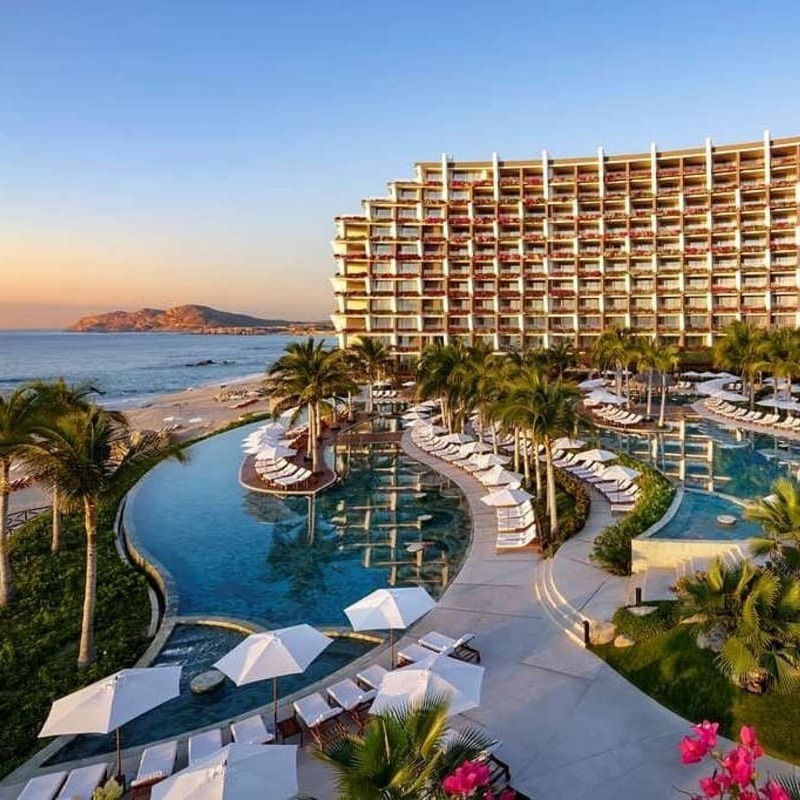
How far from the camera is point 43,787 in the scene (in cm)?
970

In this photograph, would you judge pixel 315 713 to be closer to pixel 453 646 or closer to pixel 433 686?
pixel 433 686

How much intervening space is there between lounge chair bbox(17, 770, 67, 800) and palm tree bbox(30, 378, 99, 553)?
9.05 metres

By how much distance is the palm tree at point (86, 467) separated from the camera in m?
13.4

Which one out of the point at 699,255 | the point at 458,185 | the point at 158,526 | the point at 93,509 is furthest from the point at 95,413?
the point at 699,255

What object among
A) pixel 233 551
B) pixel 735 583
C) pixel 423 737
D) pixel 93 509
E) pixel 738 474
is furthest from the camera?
pixel 738 474

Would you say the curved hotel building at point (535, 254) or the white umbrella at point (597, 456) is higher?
the curved hotel building at point (535, 254)

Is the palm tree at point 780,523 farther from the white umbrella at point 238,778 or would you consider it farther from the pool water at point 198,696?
the white umbrella at point 238,778

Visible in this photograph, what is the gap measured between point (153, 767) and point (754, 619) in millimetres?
10476

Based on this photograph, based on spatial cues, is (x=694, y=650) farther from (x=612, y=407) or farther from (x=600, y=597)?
(x=612, y=407)

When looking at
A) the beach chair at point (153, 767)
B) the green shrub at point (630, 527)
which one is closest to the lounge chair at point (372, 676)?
the beach chair at point (153, 767)

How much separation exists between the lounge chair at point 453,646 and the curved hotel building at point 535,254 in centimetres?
6326

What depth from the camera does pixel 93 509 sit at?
544 inches

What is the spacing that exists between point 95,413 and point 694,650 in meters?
14.2

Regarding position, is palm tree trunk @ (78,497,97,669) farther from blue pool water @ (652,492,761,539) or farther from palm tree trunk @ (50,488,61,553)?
blue pool water @ (652,492,761,539)
